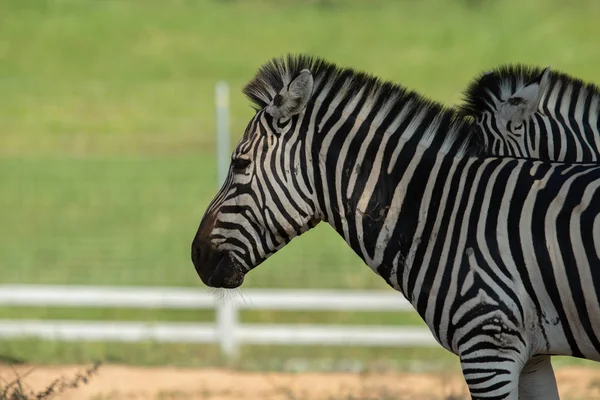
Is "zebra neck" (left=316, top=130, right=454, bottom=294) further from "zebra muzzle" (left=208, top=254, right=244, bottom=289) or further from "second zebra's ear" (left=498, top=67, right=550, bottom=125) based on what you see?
"second zebra's ear" (left=498, top=67, right=550, bottom=125)

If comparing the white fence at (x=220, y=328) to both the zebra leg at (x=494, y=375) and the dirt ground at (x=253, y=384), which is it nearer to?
the dirt ground at (x=253, y=384)

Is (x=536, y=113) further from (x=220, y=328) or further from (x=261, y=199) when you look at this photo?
(x=220, y=328)

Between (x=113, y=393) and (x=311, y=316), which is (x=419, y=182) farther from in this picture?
(x=311, y=316)

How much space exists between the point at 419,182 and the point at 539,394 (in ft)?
3.79

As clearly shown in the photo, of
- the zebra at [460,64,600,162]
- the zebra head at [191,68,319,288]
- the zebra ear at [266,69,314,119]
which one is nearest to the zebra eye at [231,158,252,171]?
the zebra head at [191,68,319,288]

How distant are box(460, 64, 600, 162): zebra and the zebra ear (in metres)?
1.33

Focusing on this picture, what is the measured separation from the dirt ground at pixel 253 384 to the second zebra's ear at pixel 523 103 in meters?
2.44

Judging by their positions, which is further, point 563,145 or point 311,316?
point 311,316

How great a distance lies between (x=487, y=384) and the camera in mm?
4148

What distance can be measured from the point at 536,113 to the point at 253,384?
3568mm

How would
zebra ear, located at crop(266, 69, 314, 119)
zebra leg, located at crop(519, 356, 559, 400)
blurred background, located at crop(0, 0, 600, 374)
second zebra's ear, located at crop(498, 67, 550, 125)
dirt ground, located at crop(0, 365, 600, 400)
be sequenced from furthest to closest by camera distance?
blurred background, located at crop(0, 0, 600, 374) → dirt ground, located at crop(0, 365, 600, 400) → second zebra's ear, located at crop(498, 67, 550, 125) → zebra leg, located at crop(519, 356, 559, 400) → zebra ear, located at crop(266, 69, 314, 119)

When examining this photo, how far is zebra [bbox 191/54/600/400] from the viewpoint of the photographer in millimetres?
4152

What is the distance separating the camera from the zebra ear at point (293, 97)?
4422 mm

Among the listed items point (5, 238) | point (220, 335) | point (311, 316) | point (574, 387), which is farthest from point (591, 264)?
point (5, 238)
